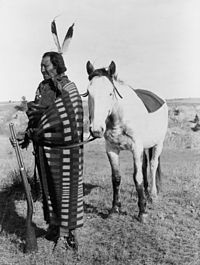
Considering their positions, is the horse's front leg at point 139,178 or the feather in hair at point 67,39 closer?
the feather in hair at point 67,39

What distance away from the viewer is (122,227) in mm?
5012

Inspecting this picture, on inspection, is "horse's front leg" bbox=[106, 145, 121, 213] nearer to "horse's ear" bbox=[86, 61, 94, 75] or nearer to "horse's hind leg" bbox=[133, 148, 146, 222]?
"horse's hind leg" bbox=[133, 148, 146, 222]

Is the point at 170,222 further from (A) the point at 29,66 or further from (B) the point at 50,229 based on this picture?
(A) the point at 29,66

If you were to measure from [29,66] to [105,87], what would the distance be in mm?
1221

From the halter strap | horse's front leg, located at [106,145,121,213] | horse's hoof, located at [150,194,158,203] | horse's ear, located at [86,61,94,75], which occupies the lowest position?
horse's hoof, located at [150,194,158,203]

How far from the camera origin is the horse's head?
416cm

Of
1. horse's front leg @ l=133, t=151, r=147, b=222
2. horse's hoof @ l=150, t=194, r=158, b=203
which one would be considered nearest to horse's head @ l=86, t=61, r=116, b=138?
horse's front leg @ l=133, t=151, r=147, b=222

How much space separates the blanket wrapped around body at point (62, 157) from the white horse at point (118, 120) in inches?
12.6

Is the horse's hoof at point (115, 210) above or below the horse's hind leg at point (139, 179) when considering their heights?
below

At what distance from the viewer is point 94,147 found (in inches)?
545

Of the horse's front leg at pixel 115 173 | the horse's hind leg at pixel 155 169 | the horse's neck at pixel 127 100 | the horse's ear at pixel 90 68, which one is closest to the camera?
the horse's ear at pixel 90 68

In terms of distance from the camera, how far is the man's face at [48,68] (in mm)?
3978

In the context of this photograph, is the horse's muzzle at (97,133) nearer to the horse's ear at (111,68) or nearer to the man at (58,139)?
the man at (58,139)

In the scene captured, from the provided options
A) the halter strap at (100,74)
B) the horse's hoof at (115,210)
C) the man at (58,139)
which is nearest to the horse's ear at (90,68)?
the halter strap at (100,74)
